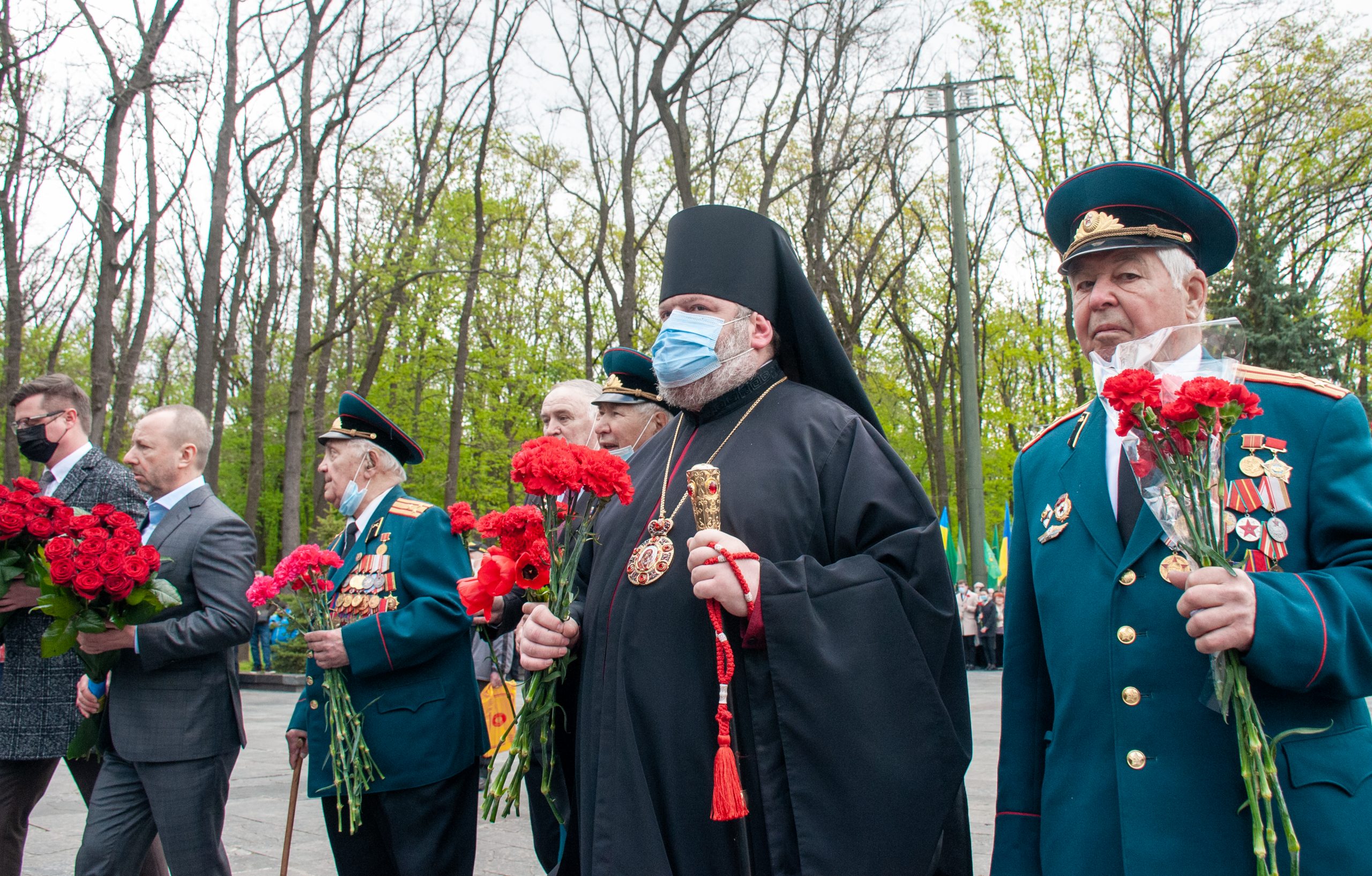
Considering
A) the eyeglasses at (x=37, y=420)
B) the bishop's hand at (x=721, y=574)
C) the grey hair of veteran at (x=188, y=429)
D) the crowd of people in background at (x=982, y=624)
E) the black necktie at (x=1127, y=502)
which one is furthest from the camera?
the crowd of people in background at (x=982, y=624)

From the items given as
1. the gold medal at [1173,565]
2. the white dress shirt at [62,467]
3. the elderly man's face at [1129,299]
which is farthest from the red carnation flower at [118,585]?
the gold medal at [1173,565]

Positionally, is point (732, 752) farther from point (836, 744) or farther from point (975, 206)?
point (975, 206)

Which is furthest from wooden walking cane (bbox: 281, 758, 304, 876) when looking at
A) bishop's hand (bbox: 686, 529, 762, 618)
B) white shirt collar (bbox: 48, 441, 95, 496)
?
bishop's hand (bbox: 686, 529, 762, 618)

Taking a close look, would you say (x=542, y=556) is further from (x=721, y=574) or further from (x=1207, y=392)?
(x=1207, y=392)

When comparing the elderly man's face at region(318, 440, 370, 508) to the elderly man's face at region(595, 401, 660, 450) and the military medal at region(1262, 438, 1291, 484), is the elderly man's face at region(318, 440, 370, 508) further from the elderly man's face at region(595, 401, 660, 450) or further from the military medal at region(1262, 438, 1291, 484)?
the military medal at region(1262, 438, 1291, 484)

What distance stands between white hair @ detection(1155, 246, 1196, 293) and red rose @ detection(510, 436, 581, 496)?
5.02ft

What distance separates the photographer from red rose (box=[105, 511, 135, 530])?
13.7 feet

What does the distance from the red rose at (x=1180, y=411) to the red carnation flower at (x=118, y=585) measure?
3747 millimetres

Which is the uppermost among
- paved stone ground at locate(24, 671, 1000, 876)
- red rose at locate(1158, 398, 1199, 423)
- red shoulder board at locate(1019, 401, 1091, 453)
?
red shoulder board at locate(1019, 401, 1091, 453)

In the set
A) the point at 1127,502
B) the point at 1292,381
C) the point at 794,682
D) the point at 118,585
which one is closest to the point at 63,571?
the point at 118,585

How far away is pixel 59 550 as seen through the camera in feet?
13.2

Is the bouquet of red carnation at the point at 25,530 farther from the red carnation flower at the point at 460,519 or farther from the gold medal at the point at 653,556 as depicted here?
the gold medal at the point at 653,556

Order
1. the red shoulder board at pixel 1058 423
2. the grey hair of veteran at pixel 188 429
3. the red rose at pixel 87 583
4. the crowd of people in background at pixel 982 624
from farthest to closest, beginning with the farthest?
the crowd of people in background at pixel 982 624, the grey hair of veteran at pixel 188 429, the red rose at pixel 87 583, the red shoulder board at pixel 1058 423

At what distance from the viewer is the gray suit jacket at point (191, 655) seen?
424 centimetres
